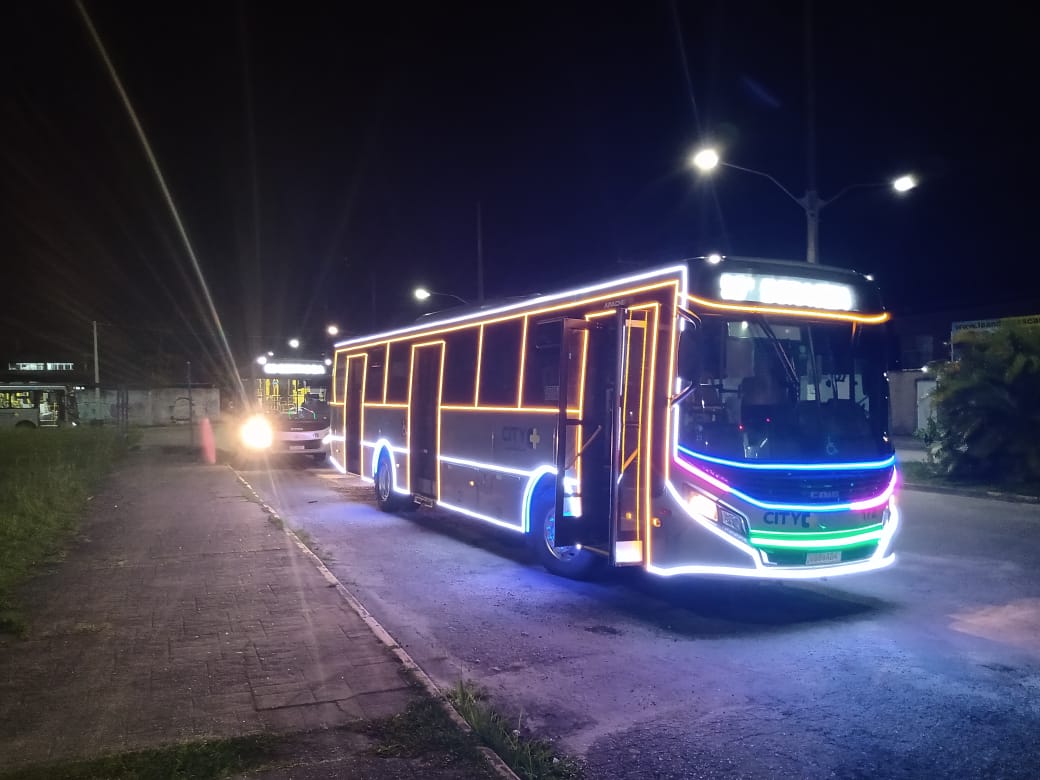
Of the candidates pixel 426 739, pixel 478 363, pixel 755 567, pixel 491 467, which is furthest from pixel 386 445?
pixel 426 739

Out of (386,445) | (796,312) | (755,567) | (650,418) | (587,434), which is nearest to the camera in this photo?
(755,567)

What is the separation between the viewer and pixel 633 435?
7.76m

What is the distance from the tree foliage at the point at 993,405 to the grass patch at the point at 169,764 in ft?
54.5

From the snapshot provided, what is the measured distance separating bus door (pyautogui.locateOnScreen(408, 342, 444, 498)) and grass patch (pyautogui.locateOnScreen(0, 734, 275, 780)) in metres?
7.94

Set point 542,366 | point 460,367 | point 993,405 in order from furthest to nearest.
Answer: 1. point 993,405
2. point 460,367
3. point 542,366

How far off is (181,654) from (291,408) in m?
19.4

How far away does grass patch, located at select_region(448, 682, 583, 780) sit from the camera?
4.36m

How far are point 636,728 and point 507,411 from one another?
5539 millimetres

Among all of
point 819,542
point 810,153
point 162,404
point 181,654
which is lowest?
point 181,654

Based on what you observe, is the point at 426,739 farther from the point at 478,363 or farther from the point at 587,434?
the point at 478,363

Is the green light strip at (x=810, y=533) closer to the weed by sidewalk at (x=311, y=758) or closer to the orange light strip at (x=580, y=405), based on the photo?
the orange light strip at (x=580, y=405)

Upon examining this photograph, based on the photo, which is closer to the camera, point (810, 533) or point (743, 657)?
point (743, 657)

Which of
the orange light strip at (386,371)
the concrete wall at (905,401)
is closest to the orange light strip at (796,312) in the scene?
the orange light strip at (386,371)

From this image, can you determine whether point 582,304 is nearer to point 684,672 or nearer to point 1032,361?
point 684,672
